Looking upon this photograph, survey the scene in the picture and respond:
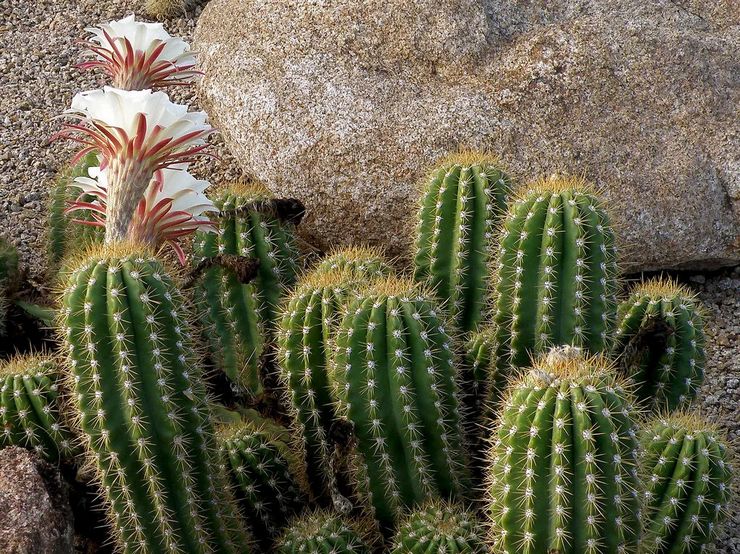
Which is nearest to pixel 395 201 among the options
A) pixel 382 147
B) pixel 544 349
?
pixel 382 147

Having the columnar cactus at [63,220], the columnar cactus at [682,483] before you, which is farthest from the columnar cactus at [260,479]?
the columnar cactus at [63,220]

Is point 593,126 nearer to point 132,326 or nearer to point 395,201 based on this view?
point 395,201

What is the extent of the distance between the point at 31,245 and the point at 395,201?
5.94ft

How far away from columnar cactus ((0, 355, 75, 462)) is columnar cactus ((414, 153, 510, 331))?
4.42ft

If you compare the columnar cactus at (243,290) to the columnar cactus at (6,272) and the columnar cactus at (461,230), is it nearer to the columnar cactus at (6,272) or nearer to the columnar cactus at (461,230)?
the columnar cactus at (461,230)

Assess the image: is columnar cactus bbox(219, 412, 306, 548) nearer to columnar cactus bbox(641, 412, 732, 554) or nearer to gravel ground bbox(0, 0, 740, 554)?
columnar cactus bbox(641, 412, 732, 554)

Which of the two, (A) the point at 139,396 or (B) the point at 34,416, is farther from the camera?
(B) the point at 34,416

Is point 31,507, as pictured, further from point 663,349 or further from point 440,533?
point 663,349

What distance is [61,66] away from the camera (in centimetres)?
601

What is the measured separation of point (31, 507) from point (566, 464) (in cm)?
145

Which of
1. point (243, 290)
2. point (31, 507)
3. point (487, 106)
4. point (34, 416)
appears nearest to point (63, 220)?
point (243, 290)

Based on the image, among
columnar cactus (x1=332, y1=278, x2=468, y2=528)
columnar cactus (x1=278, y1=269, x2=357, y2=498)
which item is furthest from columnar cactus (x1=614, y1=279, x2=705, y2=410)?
columnar cactus (x1=278, y1=269, x2=357, y2=498)

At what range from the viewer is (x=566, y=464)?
2332 mm

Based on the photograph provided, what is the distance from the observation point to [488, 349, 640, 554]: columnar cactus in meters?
2.32
